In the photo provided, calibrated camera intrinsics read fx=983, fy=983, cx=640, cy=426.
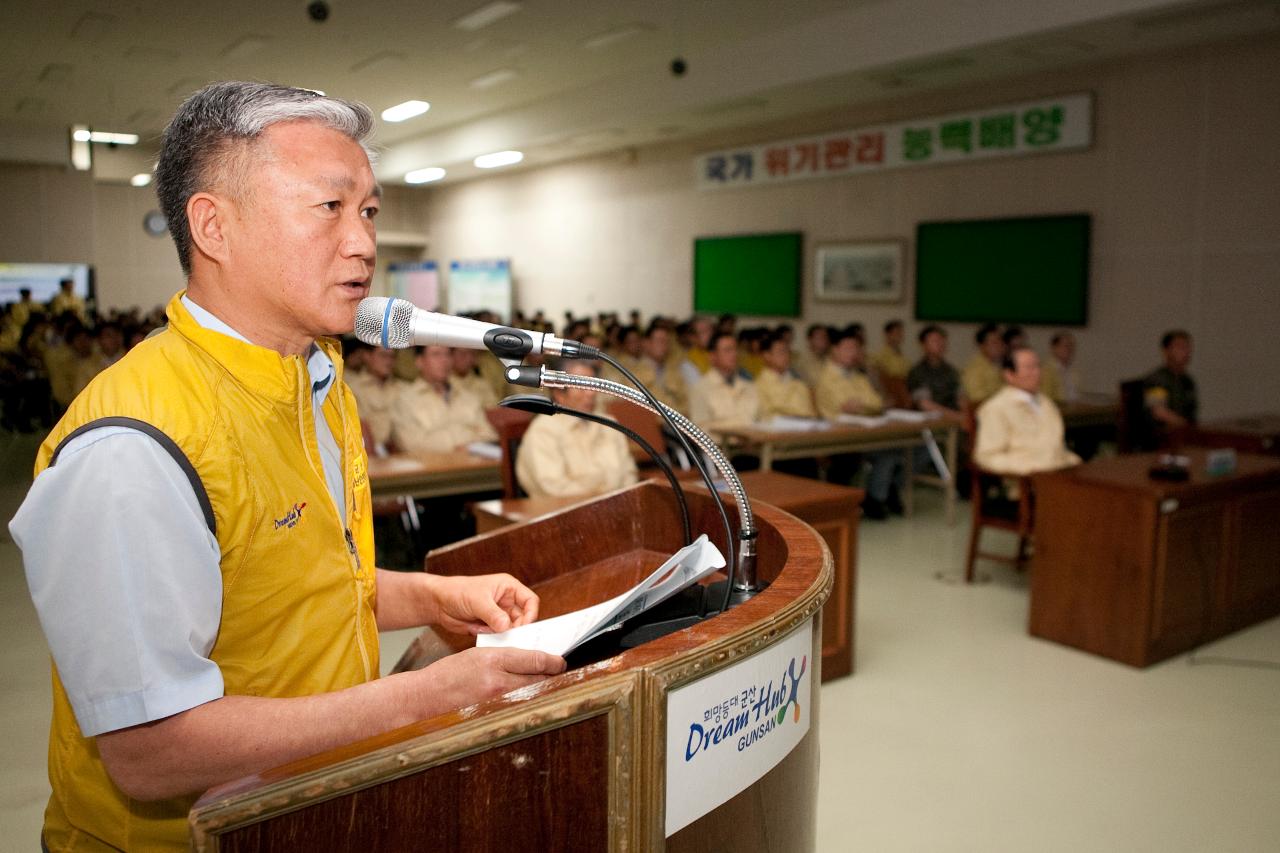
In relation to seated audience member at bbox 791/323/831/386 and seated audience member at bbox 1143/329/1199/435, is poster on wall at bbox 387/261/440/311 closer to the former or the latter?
seated audience member at bbox 791/323/831/386

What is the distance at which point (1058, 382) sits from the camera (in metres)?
7.12

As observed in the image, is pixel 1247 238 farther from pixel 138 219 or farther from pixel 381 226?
pixel 138 219

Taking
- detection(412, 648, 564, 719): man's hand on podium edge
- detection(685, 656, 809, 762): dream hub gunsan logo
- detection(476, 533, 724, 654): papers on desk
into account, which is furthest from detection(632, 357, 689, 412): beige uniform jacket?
detection(412, 648, 564, 719): man's hand on podium edge

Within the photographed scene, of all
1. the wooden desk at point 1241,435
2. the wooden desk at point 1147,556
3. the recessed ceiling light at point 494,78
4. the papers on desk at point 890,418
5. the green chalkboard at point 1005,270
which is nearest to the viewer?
the wooden desk at point 1147,556

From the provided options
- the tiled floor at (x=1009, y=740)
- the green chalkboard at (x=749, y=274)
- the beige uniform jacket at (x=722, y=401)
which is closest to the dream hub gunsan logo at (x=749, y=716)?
the tiled floor at (x=1009, y=740)

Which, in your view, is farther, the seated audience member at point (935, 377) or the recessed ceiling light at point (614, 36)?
the recessed ceiling light at point (614, 36)

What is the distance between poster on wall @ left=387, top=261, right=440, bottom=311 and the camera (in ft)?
54.1

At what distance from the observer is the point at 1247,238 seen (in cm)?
680

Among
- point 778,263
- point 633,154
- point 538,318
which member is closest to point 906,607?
point 778,263

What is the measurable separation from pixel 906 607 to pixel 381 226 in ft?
45.6

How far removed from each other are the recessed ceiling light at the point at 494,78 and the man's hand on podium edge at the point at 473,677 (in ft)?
29.8

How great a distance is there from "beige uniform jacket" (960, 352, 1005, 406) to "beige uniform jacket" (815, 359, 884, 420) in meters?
0.77

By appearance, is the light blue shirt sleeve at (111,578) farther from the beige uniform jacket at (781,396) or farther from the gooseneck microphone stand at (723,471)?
the beige uniform jacket at (781,396)

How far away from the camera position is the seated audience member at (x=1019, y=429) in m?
4.64
